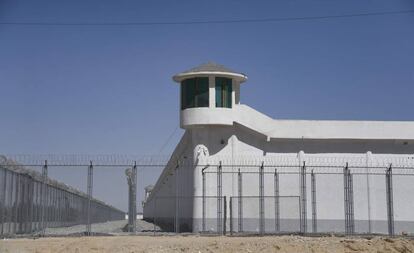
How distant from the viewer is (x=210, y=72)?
117ft

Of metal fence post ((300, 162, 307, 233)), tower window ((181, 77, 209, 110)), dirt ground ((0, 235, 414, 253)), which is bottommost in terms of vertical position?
dirt ground ((0, 235, 414, 253))

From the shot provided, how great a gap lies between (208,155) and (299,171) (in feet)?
16.4

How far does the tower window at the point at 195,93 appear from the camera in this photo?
3572 centimetres

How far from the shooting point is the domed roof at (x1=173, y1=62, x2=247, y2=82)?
35.7 meters

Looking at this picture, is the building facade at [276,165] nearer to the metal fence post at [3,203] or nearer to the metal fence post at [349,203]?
the metal fence post at [349,203]

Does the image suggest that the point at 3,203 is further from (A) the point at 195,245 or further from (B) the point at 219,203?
(B) the point at 219,203

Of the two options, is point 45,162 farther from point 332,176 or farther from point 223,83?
point 332,176

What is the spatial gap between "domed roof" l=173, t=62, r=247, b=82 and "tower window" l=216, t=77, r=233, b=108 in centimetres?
36

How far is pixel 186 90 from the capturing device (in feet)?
120

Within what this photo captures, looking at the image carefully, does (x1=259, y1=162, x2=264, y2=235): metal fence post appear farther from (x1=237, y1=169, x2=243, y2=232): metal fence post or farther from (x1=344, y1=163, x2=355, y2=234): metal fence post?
(x1=344, y1=163, x2=355, y2=234): metal fence post

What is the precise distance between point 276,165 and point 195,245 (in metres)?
13.3

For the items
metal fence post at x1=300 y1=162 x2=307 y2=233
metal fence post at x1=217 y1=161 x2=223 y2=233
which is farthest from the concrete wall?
metal fence post at x1=300 y1=162 x2=307 y2=233

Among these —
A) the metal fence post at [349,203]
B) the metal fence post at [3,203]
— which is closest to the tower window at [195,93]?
the metal fence post at [349,203]

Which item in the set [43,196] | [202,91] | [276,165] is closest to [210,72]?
[202,91]
